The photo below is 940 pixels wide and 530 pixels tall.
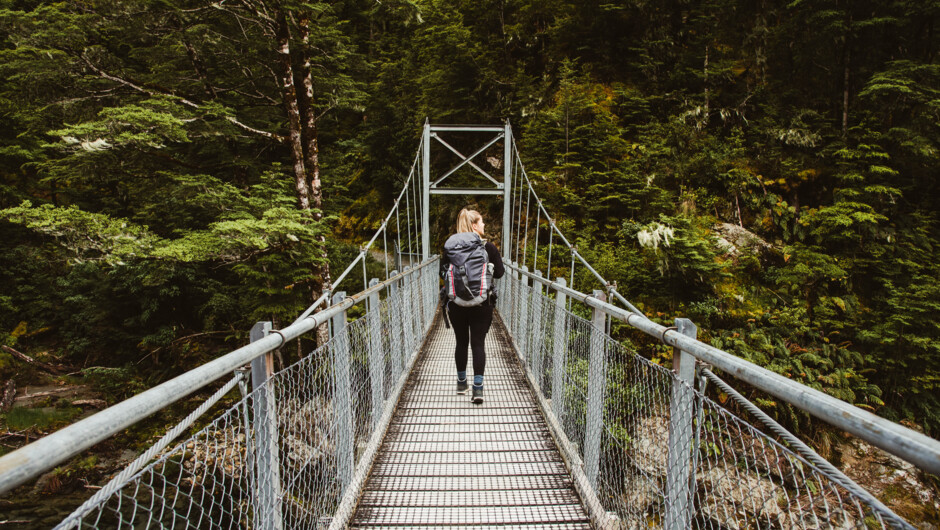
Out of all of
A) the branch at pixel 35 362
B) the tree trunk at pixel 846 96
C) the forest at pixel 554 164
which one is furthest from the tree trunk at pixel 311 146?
the tree trunk at pixel 846 96

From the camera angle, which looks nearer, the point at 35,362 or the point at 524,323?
→ the point at 524,323

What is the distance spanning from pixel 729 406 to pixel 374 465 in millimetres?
4961

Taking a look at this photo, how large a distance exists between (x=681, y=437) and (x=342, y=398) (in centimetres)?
144

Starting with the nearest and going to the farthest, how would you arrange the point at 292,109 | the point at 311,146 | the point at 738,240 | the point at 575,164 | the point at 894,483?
1. the point at 894,483
2. the point at 292,109
3. the point at 311,146
4. the point at 738,240
5. the point at 575,164

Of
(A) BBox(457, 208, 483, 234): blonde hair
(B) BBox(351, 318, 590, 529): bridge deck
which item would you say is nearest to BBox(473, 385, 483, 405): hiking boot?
(B) BBox(351, 318, 590, 529): bridge deck

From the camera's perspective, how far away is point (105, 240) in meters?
4.64

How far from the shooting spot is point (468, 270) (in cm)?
267

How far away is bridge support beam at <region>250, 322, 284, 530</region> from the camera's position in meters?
1.23

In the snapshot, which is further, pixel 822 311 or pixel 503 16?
pixel 503 16

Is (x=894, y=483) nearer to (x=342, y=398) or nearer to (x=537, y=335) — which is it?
(x=537, y=335)

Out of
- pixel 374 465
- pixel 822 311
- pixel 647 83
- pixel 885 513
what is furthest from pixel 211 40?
pixel 822 311

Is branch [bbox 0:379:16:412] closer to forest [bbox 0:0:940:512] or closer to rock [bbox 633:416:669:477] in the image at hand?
forest [bbox 0:0:940:512]

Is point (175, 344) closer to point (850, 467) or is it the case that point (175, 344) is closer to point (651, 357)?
point (651, 357)

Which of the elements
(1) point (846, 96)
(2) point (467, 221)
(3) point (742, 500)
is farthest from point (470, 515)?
(1) point (846, 96)
